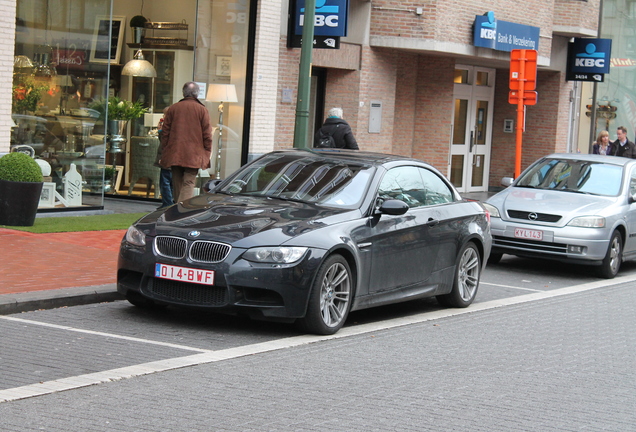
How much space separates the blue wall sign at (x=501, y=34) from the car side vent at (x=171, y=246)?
15.7m

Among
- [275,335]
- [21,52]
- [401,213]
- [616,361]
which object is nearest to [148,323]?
[275,335]

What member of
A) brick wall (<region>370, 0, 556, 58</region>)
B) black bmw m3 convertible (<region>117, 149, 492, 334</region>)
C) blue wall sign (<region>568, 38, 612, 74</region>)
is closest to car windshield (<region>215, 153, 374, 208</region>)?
black bmw m3 convertible (<region>117, 149, 492, 334</region>)

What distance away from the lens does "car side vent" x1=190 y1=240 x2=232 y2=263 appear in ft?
25.6

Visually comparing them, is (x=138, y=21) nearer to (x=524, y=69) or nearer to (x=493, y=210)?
(x=524, y=69)

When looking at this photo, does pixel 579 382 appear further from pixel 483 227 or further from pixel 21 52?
→ pixel 21 52

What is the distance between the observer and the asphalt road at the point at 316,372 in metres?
5.69

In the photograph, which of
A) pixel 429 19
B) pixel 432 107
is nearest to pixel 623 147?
pixel 432 107

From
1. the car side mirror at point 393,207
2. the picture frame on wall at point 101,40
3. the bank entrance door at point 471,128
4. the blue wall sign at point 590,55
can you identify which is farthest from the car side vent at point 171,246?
the blue wall sign at point 590,55

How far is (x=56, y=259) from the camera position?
10750mm

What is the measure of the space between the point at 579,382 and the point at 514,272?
6670 millimetres

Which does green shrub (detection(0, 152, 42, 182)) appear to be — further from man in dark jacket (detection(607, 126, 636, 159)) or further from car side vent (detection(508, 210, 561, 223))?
man in dark jacket (detection(607, 126, 636, 159))

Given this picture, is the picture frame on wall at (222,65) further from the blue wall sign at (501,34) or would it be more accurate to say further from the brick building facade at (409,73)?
the blue wall sign at (501,34)

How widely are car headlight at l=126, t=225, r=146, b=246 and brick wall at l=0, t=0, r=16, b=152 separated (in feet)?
20.6

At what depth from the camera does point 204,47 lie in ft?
60.5
